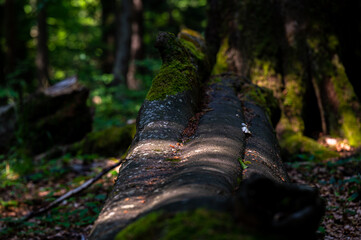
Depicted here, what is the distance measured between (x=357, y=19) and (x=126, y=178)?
23.4 feet

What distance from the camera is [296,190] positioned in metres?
1.84

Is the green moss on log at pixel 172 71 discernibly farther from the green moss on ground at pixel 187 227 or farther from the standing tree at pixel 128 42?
the standing tree at pixel 128 42

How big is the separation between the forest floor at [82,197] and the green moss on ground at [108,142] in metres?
0.32

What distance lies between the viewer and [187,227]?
171cm

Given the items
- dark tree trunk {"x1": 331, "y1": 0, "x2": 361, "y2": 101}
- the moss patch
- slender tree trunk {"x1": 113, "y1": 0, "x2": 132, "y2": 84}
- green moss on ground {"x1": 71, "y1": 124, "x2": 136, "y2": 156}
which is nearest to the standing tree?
slender tree trunk {"x1": 113, "y1": 0, "x2": 132, "y2": 84}

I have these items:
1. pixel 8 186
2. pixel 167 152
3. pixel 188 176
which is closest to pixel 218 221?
pixel 188 176

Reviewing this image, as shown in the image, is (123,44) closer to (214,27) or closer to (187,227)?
(214,27)

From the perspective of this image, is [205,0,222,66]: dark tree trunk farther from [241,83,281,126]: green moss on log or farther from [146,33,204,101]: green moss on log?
[146,33,204,101]: green moss on log

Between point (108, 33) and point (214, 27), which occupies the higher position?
point (214, 27)

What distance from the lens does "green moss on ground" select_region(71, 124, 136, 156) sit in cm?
749

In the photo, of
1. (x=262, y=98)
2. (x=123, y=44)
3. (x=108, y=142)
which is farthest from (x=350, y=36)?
(x=123, y=44)

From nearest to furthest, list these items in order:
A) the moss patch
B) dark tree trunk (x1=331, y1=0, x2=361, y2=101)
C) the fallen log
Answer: the moss patch
dark tree trunk (x1=331, y1=0, x2=361, y2=101)
the fallen log

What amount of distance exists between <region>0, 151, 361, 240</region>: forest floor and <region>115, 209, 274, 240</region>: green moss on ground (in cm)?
222

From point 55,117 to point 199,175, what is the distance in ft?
22.3
